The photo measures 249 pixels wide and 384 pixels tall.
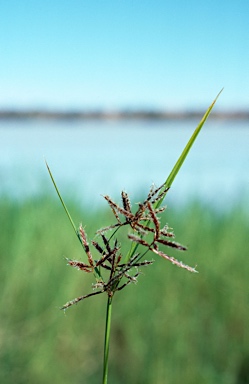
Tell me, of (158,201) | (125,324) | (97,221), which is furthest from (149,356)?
(158,201)

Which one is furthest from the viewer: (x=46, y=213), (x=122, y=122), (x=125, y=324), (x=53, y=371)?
(x=122, y=122)

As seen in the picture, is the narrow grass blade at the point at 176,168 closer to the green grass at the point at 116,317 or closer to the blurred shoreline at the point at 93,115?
the green grass at the point at 116,317

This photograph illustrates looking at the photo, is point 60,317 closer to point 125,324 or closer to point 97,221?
point 125,324

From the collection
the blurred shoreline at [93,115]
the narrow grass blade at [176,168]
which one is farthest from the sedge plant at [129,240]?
the blurred shoreline at [93,115]

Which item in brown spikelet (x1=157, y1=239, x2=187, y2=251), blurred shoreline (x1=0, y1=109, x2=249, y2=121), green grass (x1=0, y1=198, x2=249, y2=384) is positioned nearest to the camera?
brown spikelet (x1=157, y1=239, x2=187, y2=251)

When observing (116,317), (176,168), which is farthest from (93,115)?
(176,168)

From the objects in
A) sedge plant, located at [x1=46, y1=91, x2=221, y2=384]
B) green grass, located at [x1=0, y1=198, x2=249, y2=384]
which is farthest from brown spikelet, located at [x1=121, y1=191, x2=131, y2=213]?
green grass, located at [x1=0, y1=198, x2=249, y2=384]

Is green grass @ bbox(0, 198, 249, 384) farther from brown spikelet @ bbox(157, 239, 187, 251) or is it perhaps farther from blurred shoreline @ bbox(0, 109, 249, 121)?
blurred shoreline @ bbox(0, 109, 249, 121)

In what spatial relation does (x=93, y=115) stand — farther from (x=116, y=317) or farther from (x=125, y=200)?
(x=125, y=200)
